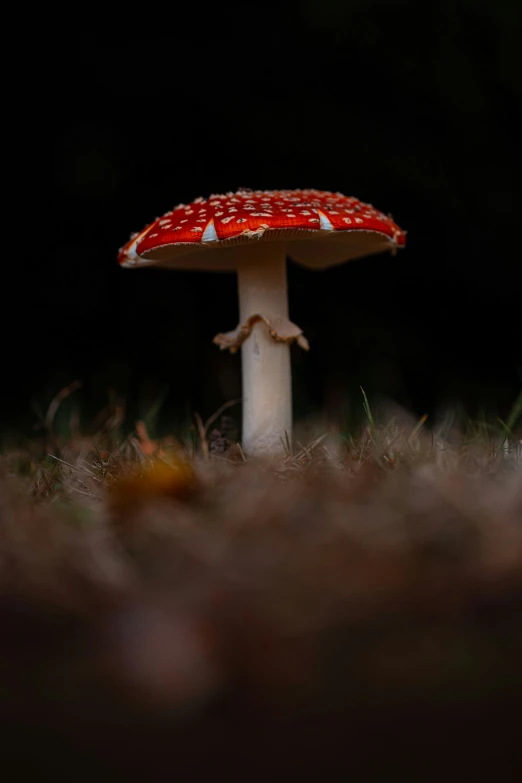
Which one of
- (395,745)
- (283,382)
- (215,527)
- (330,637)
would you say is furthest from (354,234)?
(395,745)

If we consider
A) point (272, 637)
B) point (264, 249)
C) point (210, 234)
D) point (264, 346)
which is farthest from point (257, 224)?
point (272, 637)

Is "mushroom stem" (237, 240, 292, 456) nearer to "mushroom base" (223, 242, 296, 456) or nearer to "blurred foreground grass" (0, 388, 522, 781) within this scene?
"mushroom base" (223, 242, 296, 456)

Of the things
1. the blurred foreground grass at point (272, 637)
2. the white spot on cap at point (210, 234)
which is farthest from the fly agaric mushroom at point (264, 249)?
the blurred foreground grass at point (272, 637)

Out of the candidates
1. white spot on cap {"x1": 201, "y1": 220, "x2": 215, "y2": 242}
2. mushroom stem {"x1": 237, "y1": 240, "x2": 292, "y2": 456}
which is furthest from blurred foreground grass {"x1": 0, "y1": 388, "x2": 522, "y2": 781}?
mushroom stem {"x1": 237, "y1": 240, "x2": 292, "y2": 456}

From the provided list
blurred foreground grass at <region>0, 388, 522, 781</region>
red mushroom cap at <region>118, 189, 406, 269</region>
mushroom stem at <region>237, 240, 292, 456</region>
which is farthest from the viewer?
mushroom stem at <region>237, 240, 292, 456</region>

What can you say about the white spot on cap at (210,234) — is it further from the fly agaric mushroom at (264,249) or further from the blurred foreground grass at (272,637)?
the blurred foreground grass at (272,637)
